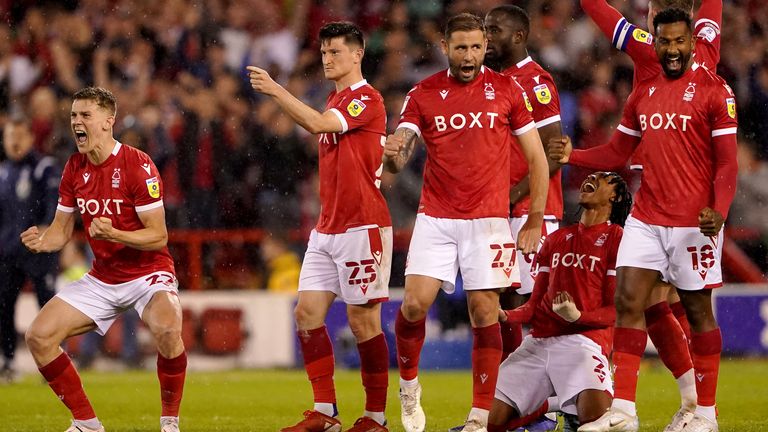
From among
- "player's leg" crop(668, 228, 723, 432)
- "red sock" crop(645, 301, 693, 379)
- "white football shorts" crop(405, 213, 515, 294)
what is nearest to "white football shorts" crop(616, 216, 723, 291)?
"player's leg" crop(668, 228, 723, 432)

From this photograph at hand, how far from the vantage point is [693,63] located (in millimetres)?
8078

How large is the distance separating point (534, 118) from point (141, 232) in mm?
2642

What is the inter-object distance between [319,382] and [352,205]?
3.56 ft

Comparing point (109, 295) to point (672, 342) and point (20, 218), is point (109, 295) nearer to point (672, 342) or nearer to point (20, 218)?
point (672, 342)

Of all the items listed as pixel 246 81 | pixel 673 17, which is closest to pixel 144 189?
pixel 673 17

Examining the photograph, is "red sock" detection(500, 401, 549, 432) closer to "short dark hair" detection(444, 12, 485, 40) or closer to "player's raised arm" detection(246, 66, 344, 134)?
"player's raised arm" detection(246, 66, 344, 134)

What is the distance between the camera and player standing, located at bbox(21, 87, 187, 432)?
7.95 metres

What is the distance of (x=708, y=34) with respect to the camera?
884 cm

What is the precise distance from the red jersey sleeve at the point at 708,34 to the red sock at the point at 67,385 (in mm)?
4344

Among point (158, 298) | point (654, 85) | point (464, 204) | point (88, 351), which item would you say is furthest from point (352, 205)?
point (88, 351)

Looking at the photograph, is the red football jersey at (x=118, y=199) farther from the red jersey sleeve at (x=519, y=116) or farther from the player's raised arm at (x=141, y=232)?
the red jersey sleeve at (x=519, y=116)

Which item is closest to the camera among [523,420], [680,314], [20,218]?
[523,420]

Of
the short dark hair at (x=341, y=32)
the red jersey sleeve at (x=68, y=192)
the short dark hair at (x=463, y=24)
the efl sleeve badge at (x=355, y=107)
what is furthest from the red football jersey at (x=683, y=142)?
the red jersey sleeve at (x=68, y=192)

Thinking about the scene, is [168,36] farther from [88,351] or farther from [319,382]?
[319,382]
